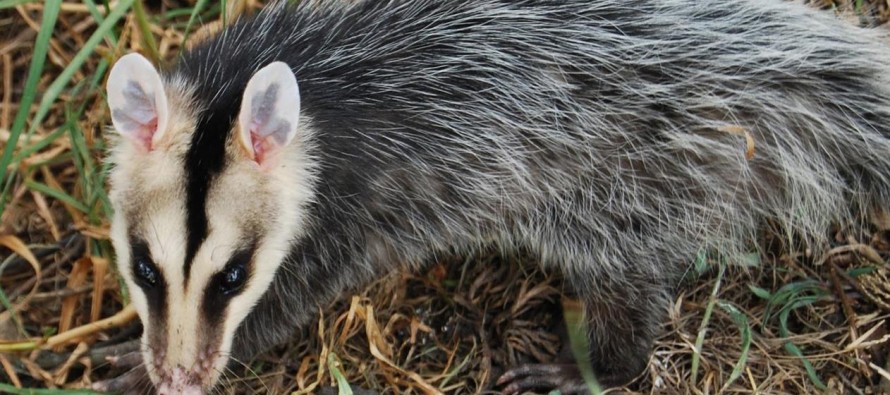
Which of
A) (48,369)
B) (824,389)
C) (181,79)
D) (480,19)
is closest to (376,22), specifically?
(480,19)

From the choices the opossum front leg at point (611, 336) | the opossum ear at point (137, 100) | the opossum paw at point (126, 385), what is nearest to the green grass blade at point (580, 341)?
the opossum front leg at point (611, 336)

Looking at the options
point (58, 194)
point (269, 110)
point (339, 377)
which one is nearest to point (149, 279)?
point (269, 110)

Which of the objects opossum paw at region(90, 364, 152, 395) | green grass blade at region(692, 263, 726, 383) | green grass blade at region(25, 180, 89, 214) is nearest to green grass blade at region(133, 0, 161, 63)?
green grass blade at region(25, 180, 89, 214)

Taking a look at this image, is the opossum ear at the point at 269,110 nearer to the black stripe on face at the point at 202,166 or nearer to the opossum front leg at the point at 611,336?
the black stripe on face at the point at 202,166

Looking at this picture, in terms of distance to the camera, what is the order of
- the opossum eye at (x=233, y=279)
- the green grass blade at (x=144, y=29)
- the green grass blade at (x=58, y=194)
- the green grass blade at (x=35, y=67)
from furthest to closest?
1. the green grass blade at (x=58, y=194)
2. the green grass blade at (x=144, y=29)
3. the green grass blade at (x=35, y=67)
4. the opossum eye at (x=233, y=279)

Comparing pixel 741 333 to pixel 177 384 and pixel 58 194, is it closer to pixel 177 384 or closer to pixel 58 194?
pixel 177 384

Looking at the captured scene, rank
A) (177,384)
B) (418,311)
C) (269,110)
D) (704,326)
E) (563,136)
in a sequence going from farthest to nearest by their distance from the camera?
(418,311), (704,326), (563,136), (177,384), (269,110)
